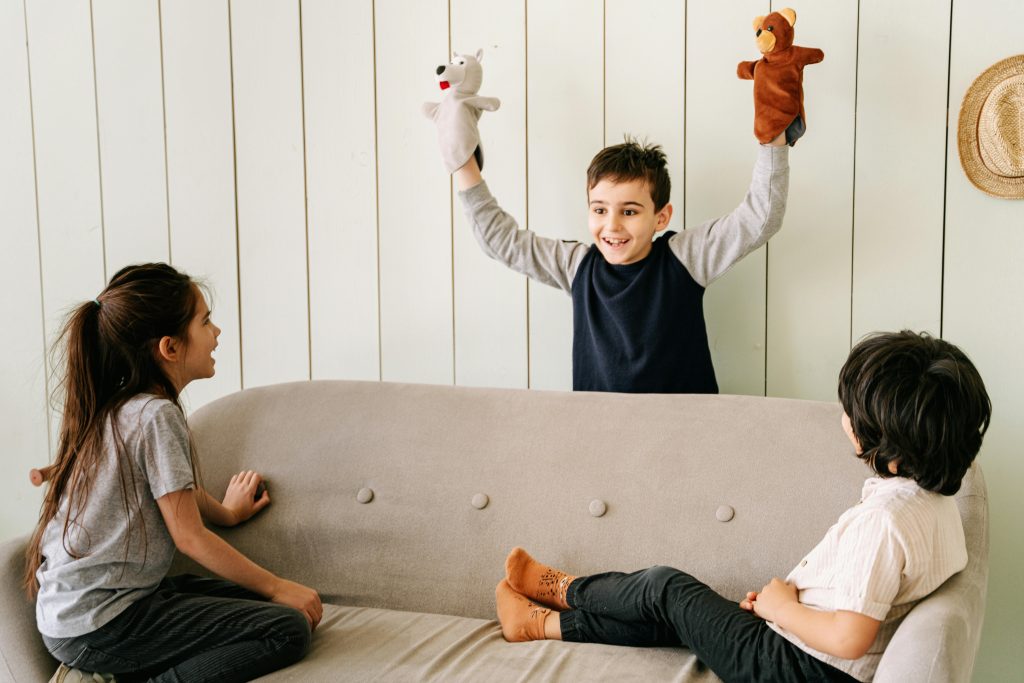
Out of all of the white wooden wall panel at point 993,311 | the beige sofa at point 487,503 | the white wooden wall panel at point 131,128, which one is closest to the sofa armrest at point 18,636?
the beige sofa at point 487,503

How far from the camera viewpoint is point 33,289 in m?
2.64

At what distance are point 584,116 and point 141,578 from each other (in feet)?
4.45

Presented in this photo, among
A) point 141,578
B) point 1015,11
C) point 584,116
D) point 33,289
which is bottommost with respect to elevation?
point 141,578

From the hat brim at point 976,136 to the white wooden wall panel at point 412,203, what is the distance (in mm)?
1146

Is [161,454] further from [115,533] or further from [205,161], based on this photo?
[205,161]

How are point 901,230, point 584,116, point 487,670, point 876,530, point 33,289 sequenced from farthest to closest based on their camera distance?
1. point 33,289
2. point 584,116
3. point 901,230
4. point 487,670
5. point 876,530

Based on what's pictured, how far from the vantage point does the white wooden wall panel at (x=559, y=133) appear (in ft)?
7.07

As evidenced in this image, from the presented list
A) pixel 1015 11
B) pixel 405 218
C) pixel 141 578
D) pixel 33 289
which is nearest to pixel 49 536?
pixel 141 578

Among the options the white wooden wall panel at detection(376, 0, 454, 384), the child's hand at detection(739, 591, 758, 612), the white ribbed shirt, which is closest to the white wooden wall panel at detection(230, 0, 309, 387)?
the white wooden wall panel at detection(376, 0, 454, 384)

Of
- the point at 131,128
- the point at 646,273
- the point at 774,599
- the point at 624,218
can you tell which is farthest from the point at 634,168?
the point at 131,128

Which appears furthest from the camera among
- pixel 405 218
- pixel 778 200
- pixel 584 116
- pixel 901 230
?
pixel 405 218

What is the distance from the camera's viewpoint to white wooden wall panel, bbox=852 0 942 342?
76.5 inches

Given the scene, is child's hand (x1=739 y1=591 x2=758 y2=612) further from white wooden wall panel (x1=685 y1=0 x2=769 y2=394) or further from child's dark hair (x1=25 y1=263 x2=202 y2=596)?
child's dark hair (x1=25 y1=263 x2=202 y2=596)

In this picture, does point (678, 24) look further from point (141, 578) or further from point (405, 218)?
point (141, 578)
